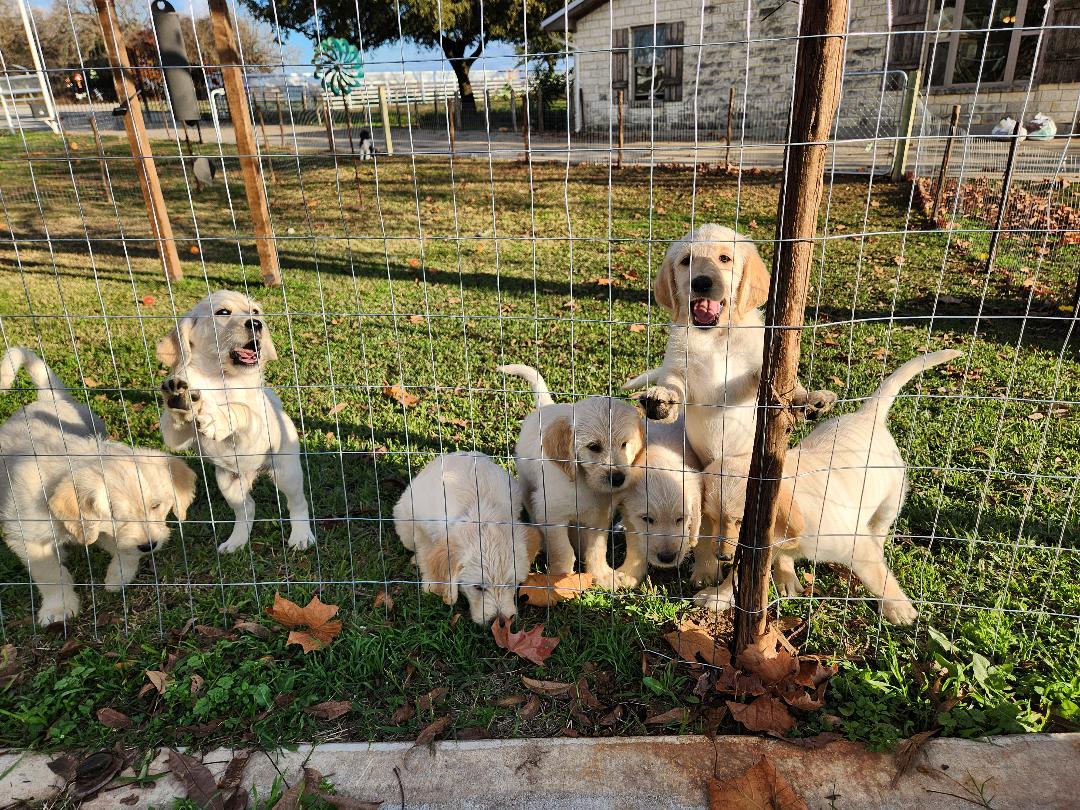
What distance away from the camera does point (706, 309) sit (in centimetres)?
352

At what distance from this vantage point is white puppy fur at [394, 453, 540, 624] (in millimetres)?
3414

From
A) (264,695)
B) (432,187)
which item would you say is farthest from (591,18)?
(264,695)

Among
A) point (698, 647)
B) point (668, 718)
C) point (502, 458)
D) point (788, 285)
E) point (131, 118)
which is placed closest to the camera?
point (788, 285)

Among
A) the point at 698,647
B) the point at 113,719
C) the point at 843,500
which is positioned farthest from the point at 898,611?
the point at 113,719

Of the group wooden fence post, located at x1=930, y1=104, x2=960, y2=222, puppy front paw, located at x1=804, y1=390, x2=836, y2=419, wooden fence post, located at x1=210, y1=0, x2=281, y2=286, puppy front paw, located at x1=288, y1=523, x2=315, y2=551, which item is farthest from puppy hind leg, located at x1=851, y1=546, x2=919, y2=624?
wooden fence post, located at x1=210, y1=0, x2=281, y2=286

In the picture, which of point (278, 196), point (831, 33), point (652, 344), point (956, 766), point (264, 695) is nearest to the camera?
point (831, 33)

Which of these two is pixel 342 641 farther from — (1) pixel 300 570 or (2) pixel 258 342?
(2) pixel 258 342

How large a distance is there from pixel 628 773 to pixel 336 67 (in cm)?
305

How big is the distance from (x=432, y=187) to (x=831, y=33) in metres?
13.3

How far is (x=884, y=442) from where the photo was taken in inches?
143

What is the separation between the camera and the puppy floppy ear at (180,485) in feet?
12.5

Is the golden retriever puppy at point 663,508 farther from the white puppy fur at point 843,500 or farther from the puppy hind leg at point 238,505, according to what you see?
the puppy hind leg at point 238,505

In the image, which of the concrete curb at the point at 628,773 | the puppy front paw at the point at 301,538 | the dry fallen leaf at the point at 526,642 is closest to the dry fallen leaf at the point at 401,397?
the puppy front paw at the point at 301,538

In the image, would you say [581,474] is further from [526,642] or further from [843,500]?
[843,500]
